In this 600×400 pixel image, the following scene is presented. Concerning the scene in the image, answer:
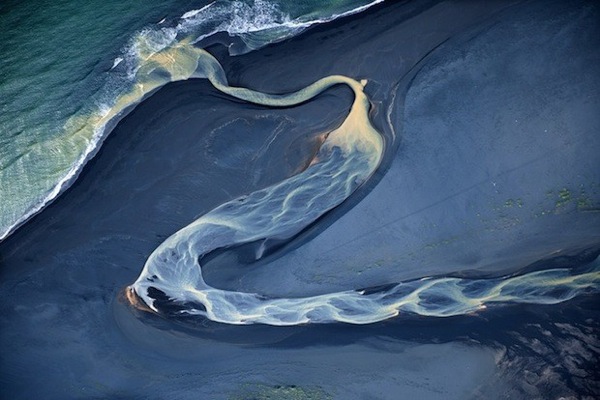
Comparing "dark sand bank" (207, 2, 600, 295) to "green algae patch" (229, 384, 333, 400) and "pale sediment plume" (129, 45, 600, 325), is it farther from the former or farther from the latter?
"green algae patch" (229, 384, 333, 400)

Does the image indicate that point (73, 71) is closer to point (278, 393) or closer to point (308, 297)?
point (308, 297)

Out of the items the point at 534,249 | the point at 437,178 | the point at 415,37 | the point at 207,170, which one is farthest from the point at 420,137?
the point at 207,170

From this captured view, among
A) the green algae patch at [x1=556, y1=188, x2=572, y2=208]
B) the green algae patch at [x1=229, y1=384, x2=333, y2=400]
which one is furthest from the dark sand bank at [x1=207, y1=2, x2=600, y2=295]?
the green algae patch at [x1=229, y1=384, x2=333, y2=400]

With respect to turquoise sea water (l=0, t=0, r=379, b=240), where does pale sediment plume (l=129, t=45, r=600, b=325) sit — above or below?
below

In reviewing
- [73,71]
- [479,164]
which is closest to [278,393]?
[479,164]

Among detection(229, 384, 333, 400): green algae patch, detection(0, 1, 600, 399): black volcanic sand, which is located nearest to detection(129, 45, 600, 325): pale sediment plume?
detection(0, 1, 600, 399): black volcanic sand

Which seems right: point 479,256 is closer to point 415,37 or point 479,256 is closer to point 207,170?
point 415,37

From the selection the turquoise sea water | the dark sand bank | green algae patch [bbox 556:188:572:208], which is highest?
the turquoise sea water
